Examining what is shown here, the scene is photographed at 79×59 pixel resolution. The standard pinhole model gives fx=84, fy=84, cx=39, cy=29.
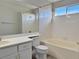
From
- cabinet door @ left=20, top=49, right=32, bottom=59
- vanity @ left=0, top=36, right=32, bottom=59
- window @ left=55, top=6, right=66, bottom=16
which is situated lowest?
cabinet door @ left=20, top=49, right=32, bottom=59

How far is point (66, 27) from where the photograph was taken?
361 centimetres

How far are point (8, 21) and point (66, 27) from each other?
2.39 m

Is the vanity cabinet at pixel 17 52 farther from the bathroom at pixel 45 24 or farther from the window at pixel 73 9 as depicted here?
the window at pixel 73 9

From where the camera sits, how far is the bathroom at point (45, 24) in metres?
2.36

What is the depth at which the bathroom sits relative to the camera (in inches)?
93.0

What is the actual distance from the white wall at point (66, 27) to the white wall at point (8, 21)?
6.57ft

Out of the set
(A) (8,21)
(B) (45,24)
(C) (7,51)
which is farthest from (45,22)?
(C) (7,51)

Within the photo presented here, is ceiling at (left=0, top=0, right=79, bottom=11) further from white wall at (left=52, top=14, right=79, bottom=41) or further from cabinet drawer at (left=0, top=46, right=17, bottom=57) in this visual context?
cabinet drawer at (left=0, top=46, right=17, bottom=57)

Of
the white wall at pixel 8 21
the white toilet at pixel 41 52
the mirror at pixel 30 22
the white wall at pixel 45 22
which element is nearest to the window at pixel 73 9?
the white wall at pixel 45 22

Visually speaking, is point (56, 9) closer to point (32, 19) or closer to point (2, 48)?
point (32, 19)

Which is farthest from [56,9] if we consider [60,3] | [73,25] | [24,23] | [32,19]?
[24,23]

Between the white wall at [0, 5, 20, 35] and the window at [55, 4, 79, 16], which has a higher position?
the window at [55, 4, 79, 16]

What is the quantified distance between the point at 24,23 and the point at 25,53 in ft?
3.68

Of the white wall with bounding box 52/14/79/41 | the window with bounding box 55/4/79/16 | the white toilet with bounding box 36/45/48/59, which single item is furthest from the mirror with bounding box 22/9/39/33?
the window with bounding box 55/4/79/16
